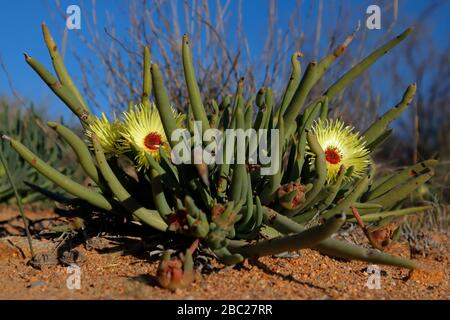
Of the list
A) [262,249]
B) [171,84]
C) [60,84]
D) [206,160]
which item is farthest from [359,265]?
[171,84]

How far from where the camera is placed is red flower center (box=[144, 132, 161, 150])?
2.19 metres

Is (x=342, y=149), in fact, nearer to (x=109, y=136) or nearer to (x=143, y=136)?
(x=143, y=136)

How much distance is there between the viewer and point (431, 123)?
31.8 ft

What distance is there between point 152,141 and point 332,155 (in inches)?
27.9

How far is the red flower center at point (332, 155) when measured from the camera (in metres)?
2.22

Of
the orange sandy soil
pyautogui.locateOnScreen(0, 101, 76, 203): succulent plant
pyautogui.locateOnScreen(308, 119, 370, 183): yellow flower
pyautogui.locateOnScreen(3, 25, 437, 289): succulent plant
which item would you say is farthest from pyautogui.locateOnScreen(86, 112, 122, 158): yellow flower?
pyautogui.locateOnScreen(0, 101, 76, 203): succulent plant

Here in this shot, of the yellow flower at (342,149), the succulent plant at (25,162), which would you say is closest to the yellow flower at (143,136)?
the yellow flower at (342,149)

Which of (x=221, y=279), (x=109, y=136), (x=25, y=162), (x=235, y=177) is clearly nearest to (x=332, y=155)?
(x=235, y=177)

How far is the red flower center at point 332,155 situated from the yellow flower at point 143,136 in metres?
0.63

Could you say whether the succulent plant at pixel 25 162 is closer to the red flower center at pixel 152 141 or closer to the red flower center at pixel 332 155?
the red flower center at pixel 152 141

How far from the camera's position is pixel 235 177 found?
75.2 inches

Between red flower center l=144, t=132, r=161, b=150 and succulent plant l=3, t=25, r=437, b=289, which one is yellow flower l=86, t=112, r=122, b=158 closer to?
succulent plant l=3, t=25, r=437, b=289

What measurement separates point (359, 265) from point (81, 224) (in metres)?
1.18
